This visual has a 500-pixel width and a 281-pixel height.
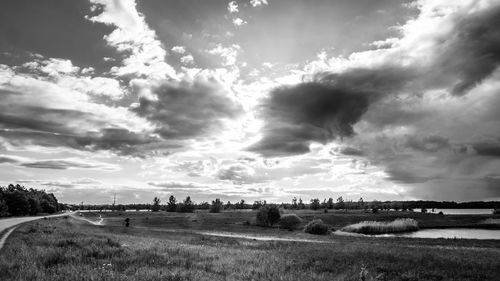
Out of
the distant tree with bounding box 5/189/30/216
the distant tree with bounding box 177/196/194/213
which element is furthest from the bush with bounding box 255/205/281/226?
the distant tree with bounding box 177/196/194/213

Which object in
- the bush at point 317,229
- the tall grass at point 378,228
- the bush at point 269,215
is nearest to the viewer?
the bush at point 317,229

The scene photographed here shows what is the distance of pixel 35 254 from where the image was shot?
18.3 m

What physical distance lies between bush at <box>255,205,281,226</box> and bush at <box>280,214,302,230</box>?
9.91ft

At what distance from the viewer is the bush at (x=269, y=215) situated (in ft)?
265

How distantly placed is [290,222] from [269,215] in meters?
6.56

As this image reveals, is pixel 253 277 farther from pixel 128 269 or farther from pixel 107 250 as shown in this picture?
pixel 107 250

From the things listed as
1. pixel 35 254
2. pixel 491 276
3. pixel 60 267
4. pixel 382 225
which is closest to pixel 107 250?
pixel 35 254

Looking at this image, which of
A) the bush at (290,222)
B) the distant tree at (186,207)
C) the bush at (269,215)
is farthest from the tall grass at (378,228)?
the distant tree at (186,207)

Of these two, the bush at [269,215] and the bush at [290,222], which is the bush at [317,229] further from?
the bush at [269,215]

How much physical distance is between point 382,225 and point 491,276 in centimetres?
5694

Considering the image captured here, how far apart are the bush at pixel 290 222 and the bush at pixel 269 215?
9.91ft

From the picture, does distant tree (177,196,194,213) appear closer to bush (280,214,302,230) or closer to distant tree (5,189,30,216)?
distant tree (5,189,30,216)

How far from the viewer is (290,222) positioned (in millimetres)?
75812

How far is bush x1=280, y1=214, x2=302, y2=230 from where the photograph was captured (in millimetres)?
74775
